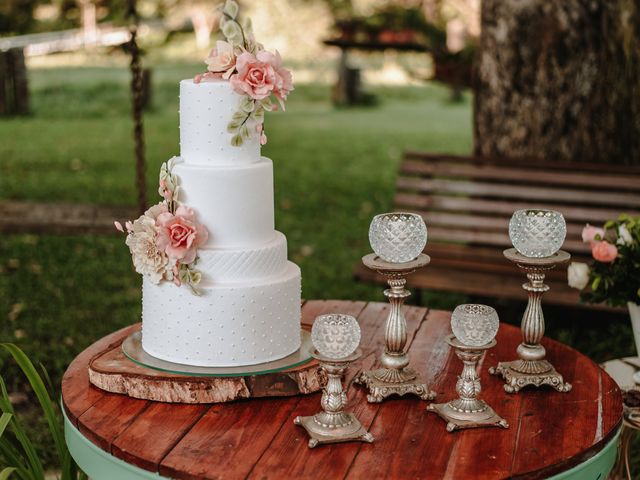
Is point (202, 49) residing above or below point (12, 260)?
above

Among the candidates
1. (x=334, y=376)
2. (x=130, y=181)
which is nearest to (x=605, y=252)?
(x=334, y=376)

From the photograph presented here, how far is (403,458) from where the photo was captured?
191 centimetres

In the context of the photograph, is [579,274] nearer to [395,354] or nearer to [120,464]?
[395,354]

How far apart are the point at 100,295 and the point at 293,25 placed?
1235 centimetres

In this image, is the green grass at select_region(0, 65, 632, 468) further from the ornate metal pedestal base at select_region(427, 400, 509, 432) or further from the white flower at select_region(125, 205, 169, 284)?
the ornate metal pedestal base at select_region(427, 400, 509, 432)

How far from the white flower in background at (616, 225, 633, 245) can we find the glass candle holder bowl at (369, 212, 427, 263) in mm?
831

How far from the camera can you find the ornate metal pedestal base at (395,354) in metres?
2.14

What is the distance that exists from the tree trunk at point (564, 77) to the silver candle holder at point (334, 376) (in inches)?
111

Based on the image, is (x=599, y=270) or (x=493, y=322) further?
(x=599, y=270)

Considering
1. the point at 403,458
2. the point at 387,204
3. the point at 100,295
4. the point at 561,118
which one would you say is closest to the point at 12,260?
the point at 100,295

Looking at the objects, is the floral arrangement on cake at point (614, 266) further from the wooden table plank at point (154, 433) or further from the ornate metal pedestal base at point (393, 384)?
the wooden table plank at point (154, 433)

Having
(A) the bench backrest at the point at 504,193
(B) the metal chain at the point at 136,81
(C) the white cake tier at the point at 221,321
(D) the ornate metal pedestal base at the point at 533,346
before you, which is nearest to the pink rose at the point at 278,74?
(C) the white cake tier at the point at 221,321

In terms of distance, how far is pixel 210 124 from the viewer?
220cm

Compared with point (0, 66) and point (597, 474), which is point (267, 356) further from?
point (0, 66)
